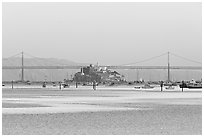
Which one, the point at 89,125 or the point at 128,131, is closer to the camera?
the point at 128,131

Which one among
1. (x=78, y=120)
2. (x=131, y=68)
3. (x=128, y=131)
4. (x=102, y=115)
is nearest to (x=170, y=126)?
(x=128, y=131)

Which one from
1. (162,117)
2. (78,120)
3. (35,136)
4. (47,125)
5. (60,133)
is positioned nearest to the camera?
(35,136)

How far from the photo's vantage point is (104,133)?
16.8m

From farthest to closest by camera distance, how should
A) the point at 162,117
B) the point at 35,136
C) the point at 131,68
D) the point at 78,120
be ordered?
the point at 131,68
the point at 162,117
the point at 78,120
the point at 35,136

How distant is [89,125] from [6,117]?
406cm

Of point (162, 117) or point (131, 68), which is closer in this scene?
point (162, 117)

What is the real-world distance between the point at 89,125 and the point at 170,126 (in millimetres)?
2562

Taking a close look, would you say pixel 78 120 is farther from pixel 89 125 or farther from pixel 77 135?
pixel 77 135

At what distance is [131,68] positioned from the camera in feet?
474

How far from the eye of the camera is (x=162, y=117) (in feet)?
75.6

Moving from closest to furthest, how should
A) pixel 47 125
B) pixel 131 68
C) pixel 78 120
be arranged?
pixel 47 125, pixel 78 120, pixel 131 68

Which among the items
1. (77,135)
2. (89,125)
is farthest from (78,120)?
(77,135)

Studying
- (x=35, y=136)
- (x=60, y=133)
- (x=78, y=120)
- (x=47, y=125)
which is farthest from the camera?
(x=78, y=120)

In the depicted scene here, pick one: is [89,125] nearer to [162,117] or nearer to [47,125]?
[47,125]
